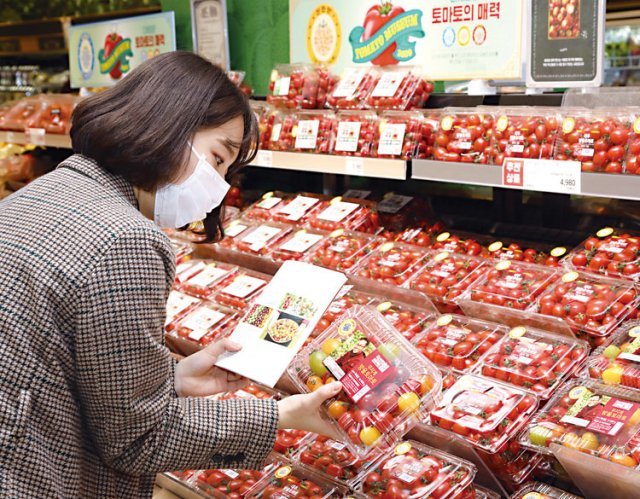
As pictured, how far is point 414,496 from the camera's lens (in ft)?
6.02

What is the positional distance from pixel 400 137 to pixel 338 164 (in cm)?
29

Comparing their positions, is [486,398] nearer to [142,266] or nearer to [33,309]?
[142,266]

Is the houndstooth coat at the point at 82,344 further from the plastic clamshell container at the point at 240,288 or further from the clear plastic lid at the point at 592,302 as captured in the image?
the plastic clamshell container at the point at 240,288

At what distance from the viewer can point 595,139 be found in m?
2.18

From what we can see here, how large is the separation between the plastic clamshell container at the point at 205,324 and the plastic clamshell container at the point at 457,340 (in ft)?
2.48

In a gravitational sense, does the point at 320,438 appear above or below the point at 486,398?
below

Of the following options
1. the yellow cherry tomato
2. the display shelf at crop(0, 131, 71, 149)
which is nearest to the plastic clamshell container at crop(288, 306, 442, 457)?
the yellow cherry tomato

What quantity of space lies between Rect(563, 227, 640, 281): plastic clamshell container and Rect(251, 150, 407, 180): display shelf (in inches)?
25.9

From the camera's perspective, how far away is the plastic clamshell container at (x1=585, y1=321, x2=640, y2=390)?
6.12ft

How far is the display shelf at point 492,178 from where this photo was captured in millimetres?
2000

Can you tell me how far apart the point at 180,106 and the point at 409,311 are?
1.24m

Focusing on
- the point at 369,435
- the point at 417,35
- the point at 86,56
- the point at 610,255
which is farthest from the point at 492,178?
the point at 86,56

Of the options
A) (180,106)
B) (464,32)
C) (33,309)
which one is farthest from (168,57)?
(464,32)

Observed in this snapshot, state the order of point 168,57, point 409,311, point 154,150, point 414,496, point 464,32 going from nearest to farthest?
point 154,150, point 168,57, point 414,496, point 409,311, point 464,32
